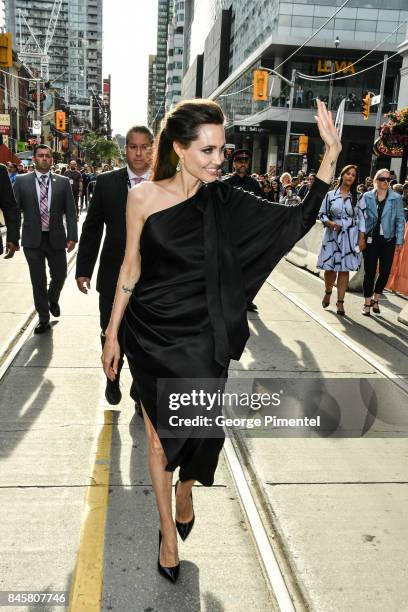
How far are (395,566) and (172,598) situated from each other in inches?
41.8

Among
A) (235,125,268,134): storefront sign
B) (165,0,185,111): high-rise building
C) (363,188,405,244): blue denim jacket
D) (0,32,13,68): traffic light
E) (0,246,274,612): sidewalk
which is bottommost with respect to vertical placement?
(0,246,274,612): sidewalk

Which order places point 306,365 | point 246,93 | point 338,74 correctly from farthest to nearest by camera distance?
1. point 246,93
2. point 338,74
3. point 306,365

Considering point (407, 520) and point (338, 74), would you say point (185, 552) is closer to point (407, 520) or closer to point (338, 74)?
point (407, 520)

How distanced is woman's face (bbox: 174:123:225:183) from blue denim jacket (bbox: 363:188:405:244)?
6244 mm

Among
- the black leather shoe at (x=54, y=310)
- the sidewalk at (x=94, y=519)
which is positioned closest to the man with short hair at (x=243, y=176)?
the black leather shoe at (x=54, y=310)

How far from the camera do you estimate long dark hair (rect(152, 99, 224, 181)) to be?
2439 mm

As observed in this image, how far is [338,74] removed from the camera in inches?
1951

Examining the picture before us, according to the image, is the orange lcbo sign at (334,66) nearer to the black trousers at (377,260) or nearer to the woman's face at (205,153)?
the black trousers at (377,260)

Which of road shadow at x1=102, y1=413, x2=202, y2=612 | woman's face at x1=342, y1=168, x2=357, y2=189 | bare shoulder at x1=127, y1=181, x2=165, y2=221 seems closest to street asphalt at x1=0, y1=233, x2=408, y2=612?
road shadow at x1=102, y1=413, x2=202, y2=612

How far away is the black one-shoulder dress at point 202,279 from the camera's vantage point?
2.46m

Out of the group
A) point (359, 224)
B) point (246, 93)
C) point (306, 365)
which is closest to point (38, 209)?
point (306, 365)

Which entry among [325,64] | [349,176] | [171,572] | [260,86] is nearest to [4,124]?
[260,86]

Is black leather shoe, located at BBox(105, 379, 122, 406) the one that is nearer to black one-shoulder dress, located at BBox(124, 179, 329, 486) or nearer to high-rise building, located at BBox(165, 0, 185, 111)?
black one-shoulder dress, located at BBox(124, 179, 329, 486)

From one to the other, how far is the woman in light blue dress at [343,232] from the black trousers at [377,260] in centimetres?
21
